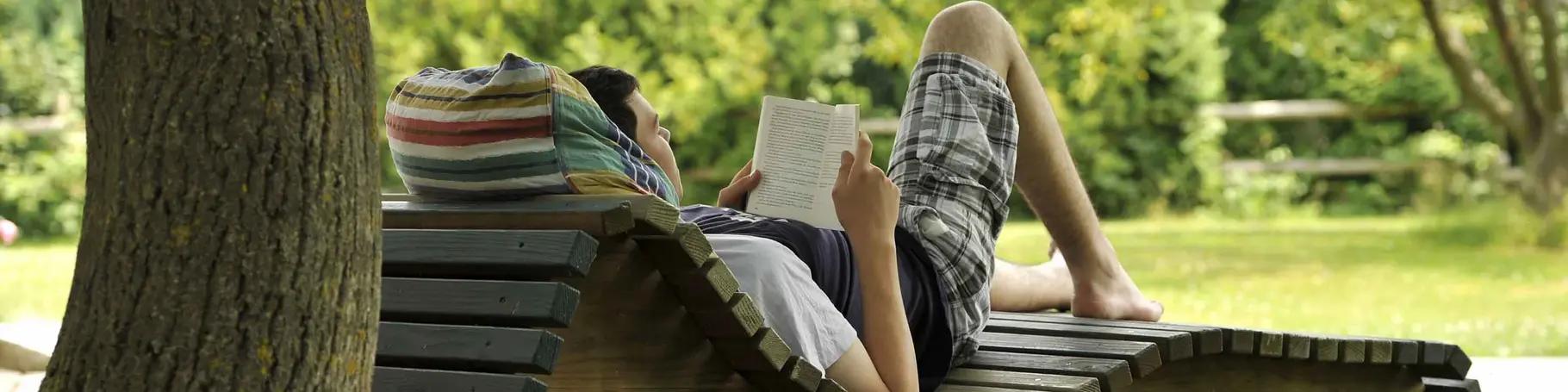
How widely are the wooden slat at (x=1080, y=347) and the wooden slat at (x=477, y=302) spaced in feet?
4.37

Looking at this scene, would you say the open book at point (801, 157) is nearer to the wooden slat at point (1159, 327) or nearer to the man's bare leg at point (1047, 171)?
the man's bare leg at point (1047, 171)

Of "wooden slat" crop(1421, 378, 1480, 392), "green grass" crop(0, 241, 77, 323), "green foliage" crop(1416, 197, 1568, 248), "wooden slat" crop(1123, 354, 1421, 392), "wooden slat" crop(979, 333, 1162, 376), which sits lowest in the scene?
"green grass" crop(0, 241, 77, 323)

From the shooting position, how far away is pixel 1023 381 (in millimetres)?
2828

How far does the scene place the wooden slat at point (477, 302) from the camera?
1962mm

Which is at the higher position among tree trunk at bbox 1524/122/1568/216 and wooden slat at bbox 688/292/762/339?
wooden slat at bbox 688/292/762/339

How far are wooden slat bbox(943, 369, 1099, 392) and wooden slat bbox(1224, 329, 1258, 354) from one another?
497 mm

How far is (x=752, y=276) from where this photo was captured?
7.71ft

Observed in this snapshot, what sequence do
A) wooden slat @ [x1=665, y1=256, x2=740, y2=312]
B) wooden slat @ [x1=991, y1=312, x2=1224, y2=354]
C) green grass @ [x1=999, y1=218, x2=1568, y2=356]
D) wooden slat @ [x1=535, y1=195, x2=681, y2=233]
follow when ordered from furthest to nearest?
green grass @ [x1=999, y1=218, x2=1568, y2=356]
wooden slat @ [x1=991, y1=312, x2=1224, y2=354]
wooden slat @ [x1=665, y1=256, x2=740, y2=312]
wooden slat @ [x1=535, y1=195, x2=681, y2=233]

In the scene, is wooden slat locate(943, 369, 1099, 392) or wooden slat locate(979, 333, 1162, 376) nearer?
wooden slat locate(943, 369, 1099, 392)

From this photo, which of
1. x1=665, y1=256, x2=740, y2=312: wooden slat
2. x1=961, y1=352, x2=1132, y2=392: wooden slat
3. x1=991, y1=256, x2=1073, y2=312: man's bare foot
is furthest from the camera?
x1=991, y1=256, x2=1073, y2=312: man's bare foot

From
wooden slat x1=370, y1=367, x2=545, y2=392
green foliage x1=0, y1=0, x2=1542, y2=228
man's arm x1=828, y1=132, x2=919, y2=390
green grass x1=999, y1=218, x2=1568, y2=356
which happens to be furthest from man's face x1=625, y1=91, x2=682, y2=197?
green foliage x1=0, y1=0, x2=1542, y2=228

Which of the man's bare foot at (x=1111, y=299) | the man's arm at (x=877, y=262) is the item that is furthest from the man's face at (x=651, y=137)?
the man's bare foot at (x=1111, y=299)

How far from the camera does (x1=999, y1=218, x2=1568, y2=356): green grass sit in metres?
7.03

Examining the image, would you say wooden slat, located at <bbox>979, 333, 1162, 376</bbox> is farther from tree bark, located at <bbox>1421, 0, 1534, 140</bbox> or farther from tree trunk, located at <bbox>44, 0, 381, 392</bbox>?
tree bark, located at <bbox>1421, 0, 1534, 140</bbox>
